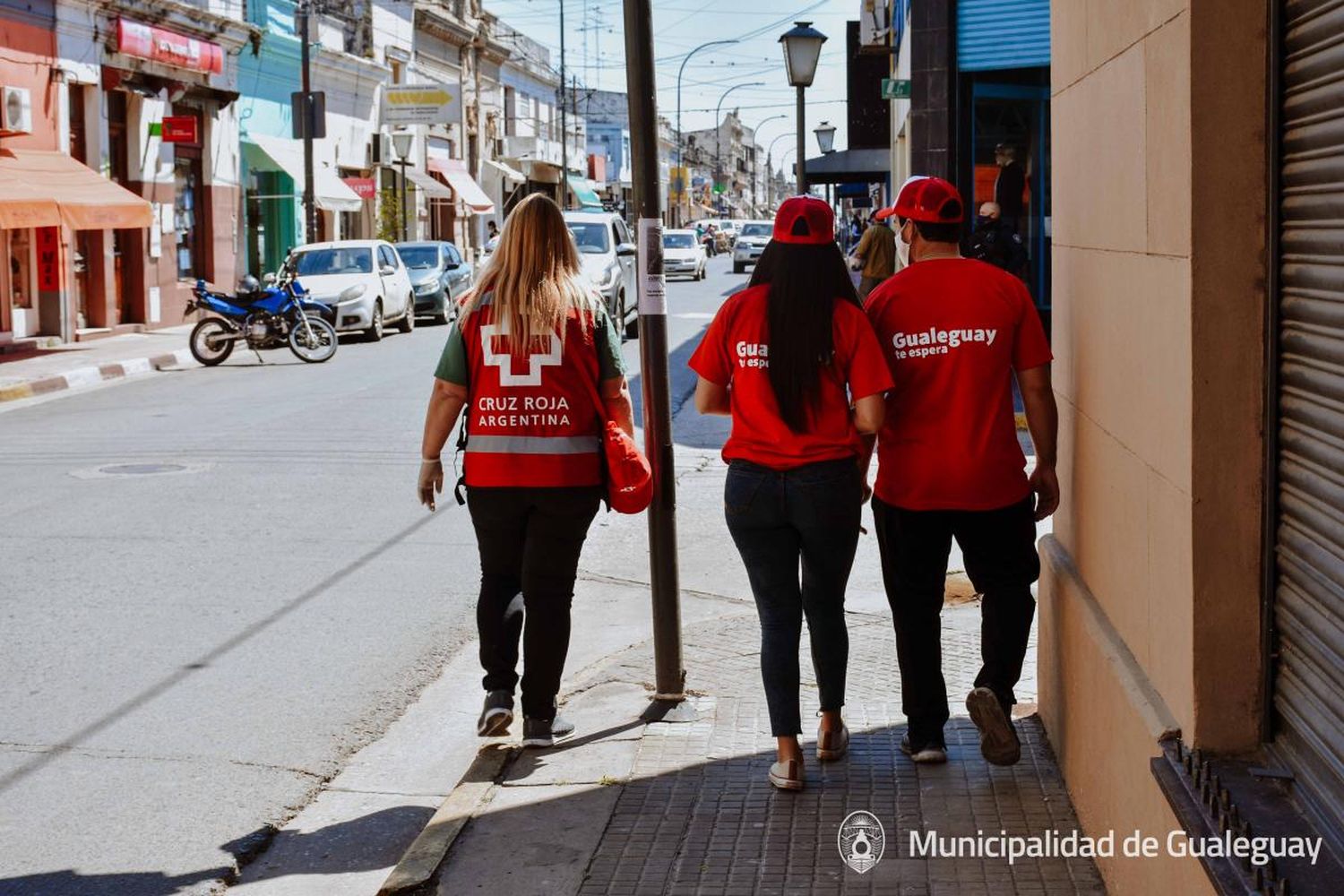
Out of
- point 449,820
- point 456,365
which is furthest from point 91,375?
point 449,820

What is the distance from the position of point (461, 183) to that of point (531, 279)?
50.0 metres

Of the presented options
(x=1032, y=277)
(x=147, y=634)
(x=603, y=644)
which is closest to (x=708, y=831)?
(x=603, y=644)

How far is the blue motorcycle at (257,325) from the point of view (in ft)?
71.9

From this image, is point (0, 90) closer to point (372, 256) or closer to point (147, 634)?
point (372, 256)

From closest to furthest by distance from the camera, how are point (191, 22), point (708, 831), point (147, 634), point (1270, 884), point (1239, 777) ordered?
point (1270, 884), point (1239, 777), point (708, 831), point (147, 634), point (191, 22)

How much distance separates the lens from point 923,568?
16.5 feet

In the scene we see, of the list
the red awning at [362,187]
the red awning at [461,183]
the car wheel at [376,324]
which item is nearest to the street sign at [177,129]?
the car wheel at [376,324]

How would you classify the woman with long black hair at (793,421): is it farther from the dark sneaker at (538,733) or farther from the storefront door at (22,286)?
the storefront door at (22,286)

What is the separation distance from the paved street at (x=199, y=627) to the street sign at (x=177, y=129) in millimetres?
14596

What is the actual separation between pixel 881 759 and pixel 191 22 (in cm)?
2806

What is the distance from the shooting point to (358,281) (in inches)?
1014

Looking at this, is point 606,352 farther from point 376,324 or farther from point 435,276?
point 435,276

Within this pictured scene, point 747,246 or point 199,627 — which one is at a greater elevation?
point 747,246

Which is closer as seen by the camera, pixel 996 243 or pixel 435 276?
pixel 996 243
